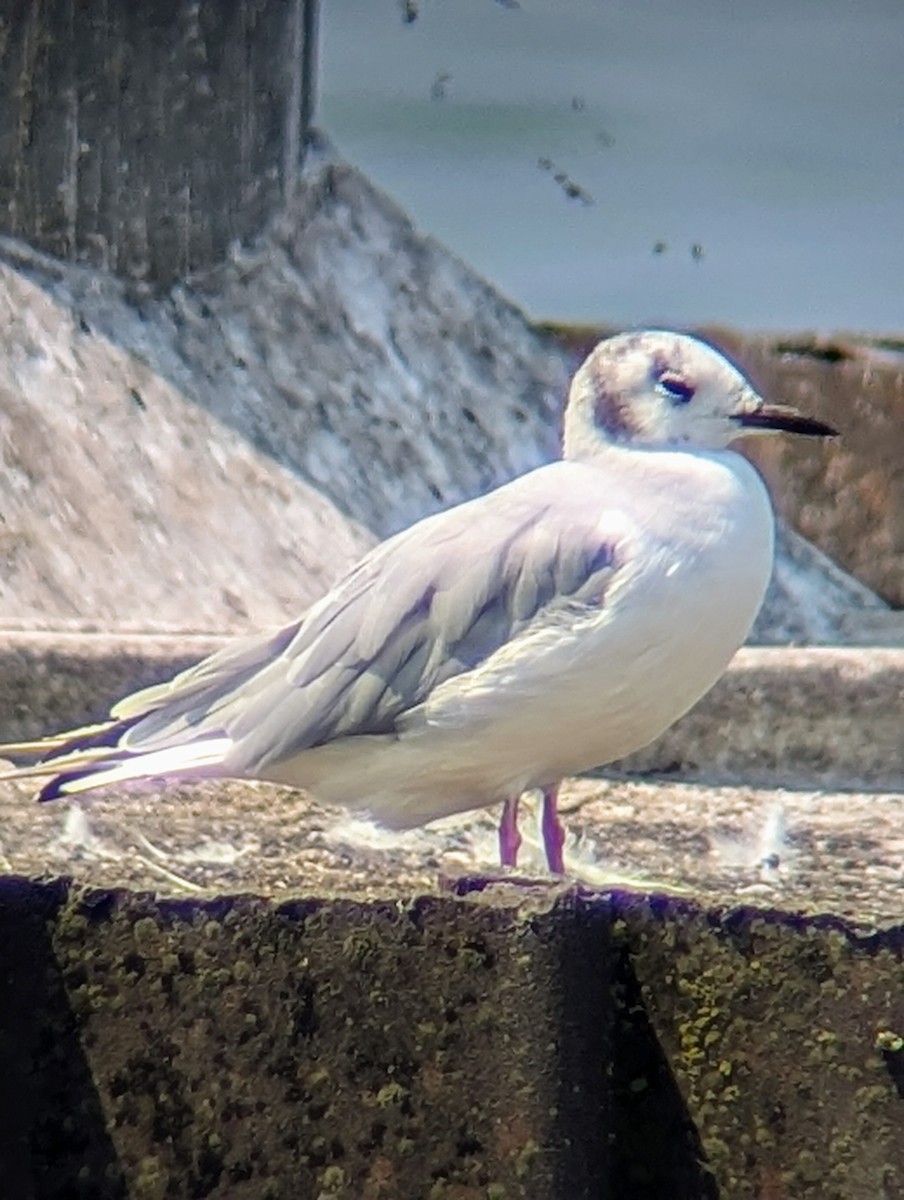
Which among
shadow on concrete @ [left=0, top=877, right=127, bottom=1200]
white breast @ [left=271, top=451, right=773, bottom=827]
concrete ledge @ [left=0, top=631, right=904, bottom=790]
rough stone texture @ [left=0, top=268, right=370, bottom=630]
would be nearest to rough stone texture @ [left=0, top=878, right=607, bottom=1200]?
shadow on concrete @ [left=0, top=877, right=127, bottom=1200]

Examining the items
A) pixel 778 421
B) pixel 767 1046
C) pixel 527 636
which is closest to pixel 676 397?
pixel 778 421

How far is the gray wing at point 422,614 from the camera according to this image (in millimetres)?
2684

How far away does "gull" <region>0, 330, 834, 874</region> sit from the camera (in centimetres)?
260

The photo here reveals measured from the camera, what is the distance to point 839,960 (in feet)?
5.82

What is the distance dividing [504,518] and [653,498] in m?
0.19

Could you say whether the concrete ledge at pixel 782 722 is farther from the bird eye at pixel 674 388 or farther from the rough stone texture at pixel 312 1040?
the rough stone texture at pixel 312 1040

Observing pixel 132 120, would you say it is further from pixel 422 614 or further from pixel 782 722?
pixel 422 614

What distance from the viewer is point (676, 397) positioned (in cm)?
275

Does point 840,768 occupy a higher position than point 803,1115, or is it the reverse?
point 803,1115

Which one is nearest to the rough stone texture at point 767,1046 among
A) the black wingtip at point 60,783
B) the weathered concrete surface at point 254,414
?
the black wingtip at point 60,783

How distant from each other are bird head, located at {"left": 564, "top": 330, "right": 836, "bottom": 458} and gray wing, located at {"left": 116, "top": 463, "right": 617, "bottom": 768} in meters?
0.10

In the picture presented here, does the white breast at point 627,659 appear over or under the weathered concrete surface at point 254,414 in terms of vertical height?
over

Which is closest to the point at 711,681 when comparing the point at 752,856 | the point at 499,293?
the point at 752,856

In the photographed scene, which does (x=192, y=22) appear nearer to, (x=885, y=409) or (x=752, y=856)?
(x=885, y=409)
